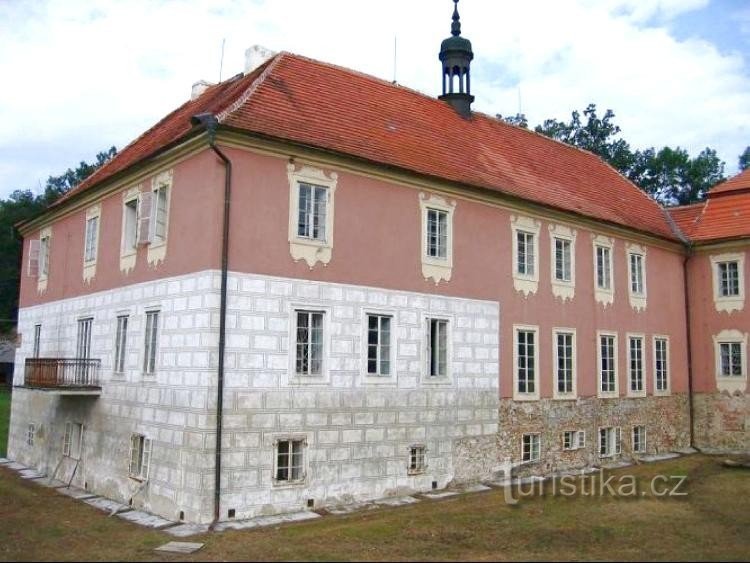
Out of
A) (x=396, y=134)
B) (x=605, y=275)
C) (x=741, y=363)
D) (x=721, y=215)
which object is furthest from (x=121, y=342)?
(x=721, y=215)

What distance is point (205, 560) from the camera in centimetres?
1081

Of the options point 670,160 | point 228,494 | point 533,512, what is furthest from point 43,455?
point 670,160

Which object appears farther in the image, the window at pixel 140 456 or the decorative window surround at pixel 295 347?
the window at pixel 140 456

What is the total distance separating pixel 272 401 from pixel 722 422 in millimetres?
17276

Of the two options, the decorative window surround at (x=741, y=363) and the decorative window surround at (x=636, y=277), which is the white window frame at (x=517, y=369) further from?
the decorative window surround at (x=741, y=363)

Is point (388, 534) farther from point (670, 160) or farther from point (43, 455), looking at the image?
point (670, 160)

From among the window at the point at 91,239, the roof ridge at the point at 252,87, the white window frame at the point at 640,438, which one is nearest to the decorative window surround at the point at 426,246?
the roof ridge at the point at 252,87

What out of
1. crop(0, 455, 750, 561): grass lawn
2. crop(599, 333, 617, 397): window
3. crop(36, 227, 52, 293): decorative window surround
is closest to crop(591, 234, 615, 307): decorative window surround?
crop(599, 333, 617, 397): window

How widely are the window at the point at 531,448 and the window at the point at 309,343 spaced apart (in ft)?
23.2

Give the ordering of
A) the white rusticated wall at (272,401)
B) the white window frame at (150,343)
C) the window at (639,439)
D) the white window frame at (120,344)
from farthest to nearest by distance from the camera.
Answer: the window at (639,439), the white window frame at (120,344), the white window frame at (150,343), the white rusticated wall at (272,401)

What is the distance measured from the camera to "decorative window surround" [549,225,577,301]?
20562mm

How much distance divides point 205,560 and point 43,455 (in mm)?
11717

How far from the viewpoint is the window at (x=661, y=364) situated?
24.0 m

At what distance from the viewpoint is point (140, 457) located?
15.4m
